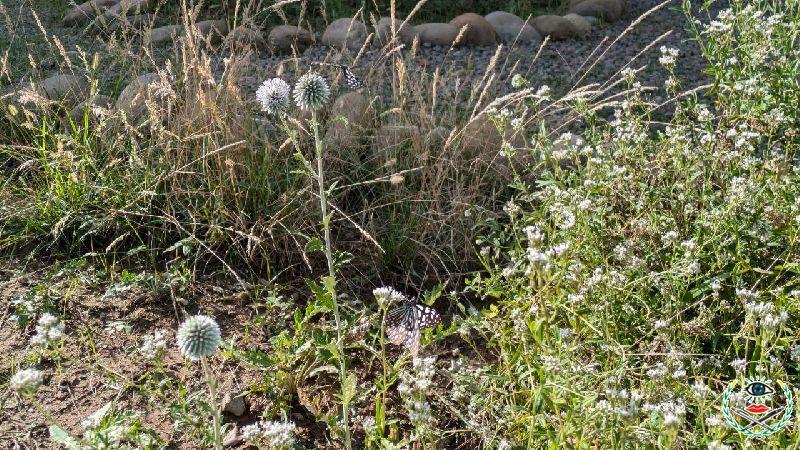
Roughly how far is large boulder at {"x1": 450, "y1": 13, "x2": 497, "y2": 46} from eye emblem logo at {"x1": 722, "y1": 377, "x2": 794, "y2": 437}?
12.6 feet

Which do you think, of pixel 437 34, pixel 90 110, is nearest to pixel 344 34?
pixel 437 34

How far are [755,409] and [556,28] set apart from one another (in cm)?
417

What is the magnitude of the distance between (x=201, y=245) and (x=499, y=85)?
2.19 meters

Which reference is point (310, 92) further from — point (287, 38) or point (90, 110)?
point (287, 38)

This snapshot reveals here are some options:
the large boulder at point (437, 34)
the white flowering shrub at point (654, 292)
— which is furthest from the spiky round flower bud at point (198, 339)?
the large boulder at point (437, 34)

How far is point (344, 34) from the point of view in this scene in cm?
531

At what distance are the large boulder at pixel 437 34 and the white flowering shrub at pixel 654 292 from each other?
8.18 ft

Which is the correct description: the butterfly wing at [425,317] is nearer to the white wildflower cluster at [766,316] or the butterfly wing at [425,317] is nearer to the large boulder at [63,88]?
the white wildflower cluster at [766,316]

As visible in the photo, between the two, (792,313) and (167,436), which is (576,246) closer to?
(792,313)

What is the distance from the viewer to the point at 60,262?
10.6ft

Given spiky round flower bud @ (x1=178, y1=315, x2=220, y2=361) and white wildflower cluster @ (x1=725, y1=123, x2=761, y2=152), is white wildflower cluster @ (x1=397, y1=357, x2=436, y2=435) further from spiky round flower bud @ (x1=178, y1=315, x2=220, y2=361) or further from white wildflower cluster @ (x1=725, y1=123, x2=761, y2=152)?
white wildflower cluster @ (x1=725, y1=123, x2=761, y2=152)

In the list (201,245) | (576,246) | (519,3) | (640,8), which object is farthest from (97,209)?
(640,8)

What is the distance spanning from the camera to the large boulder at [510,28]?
5652 mm

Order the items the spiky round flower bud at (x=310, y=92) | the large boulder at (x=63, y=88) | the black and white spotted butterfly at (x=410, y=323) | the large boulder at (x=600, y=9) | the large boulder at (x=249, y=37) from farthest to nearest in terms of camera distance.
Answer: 1. the large boulder at (x=600, y=9)
2. the large boulder at (x=249, y=37)
3. the large boulder at (x=63, y=88)
4. the black and white spotted butterfly at (x=410, y=323)
5. the spiky round flower bud at (x=310, y=92)
